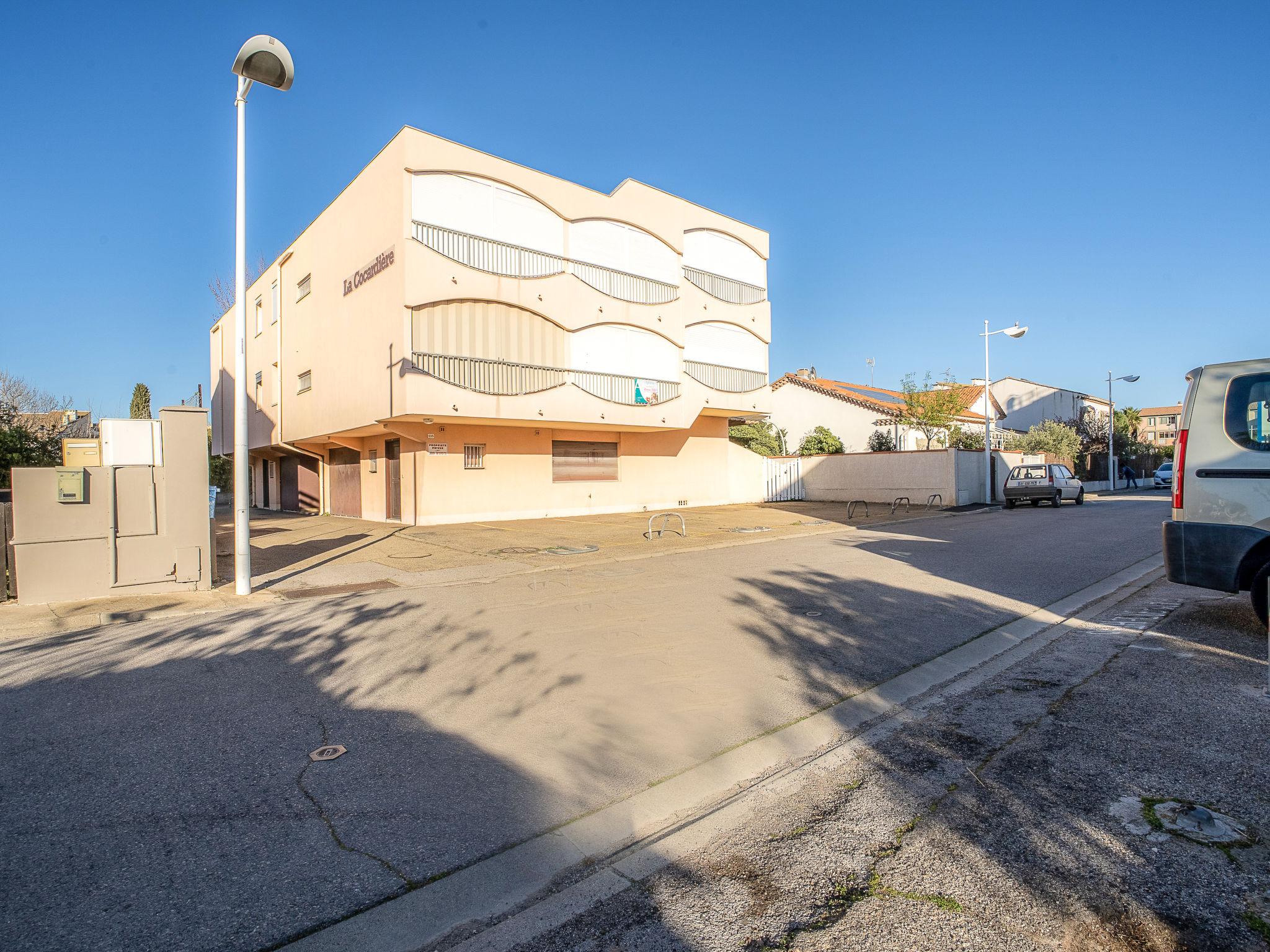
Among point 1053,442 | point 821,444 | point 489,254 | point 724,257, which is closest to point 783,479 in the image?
point 821,444

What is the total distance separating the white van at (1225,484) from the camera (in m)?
5.62

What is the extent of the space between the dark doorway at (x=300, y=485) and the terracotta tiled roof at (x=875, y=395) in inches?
1012

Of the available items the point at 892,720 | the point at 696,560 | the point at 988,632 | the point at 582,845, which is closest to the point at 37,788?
the point at 582,845

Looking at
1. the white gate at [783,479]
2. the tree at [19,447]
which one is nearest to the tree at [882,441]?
the white gate at [783,479]

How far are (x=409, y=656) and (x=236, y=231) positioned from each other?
6.73 meters

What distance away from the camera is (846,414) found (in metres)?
36.8

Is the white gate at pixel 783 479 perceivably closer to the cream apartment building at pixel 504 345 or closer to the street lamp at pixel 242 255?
the cream apartment building at pixel 504 345

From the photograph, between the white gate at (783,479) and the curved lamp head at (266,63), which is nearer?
the curved lamp head at (266,63)

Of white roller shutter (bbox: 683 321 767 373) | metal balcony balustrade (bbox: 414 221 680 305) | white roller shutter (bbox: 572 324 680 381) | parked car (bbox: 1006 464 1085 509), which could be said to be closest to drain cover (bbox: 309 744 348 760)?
metal balcony balustrade (bbox: 414 221 680 305)

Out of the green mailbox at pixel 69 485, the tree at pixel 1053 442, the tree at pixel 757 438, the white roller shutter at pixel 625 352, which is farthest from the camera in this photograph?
the tree at pixel 757 438

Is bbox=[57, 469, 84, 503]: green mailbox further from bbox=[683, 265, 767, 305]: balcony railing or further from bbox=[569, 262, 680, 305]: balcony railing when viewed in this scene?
bbox=[683, 265, 767, 305]: balcony railing

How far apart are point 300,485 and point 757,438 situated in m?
22.3

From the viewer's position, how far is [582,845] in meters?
3.03

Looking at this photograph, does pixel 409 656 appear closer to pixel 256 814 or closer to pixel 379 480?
pixel 256 814
